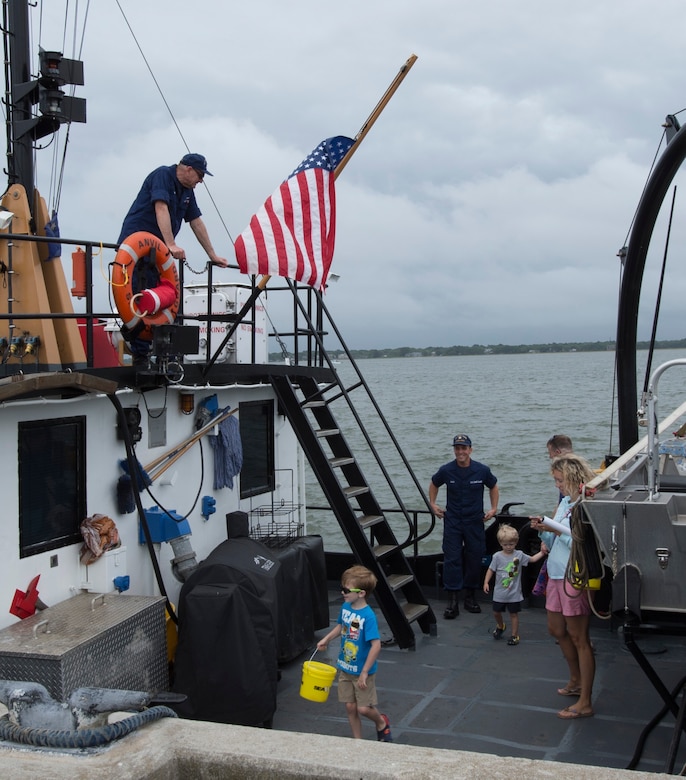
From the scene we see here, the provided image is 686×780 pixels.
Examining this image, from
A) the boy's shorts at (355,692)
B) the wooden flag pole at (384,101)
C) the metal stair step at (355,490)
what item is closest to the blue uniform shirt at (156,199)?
the wooden flag pole at (384,101)

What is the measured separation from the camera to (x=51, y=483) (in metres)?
6.52

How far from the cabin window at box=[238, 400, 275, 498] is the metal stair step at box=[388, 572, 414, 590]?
1.76 metres

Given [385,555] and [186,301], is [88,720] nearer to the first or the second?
[385,555]

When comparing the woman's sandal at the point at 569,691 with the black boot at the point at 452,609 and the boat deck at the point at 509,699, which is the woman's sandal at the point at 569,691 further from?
the black boot at the point at 452,609

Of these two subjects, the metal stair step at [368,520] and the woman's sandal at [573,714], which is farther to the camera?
the metal stair step at [368,520]

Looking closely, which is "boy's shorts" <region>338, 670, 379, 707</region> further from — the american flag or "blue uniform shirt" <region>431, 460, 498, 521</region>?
"blue uniform shirt" <region>431, 460, 498, 521</region>

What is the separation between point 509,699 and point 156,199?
205 inches

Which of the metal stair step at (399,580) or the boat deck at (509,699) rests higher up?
the metal stair step at (399,580)

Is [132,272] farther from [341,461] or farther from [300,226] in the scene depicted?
[341,461]

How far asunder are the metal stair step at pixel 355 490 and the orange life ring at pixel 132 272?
2.60 m

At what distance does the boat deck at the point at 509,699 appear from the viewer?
6.20 m

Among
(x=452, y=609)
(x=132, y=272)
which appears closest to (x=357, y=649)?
(x=132, y=272)

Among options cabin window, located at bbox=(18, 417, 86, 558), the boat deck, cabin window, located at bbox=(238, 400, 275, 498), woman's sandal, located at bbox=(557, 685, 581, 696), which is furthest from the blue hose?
cabin window, located at bbox=(238, 400, 275, 498)

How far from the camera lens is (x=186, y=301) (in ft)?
35.0
